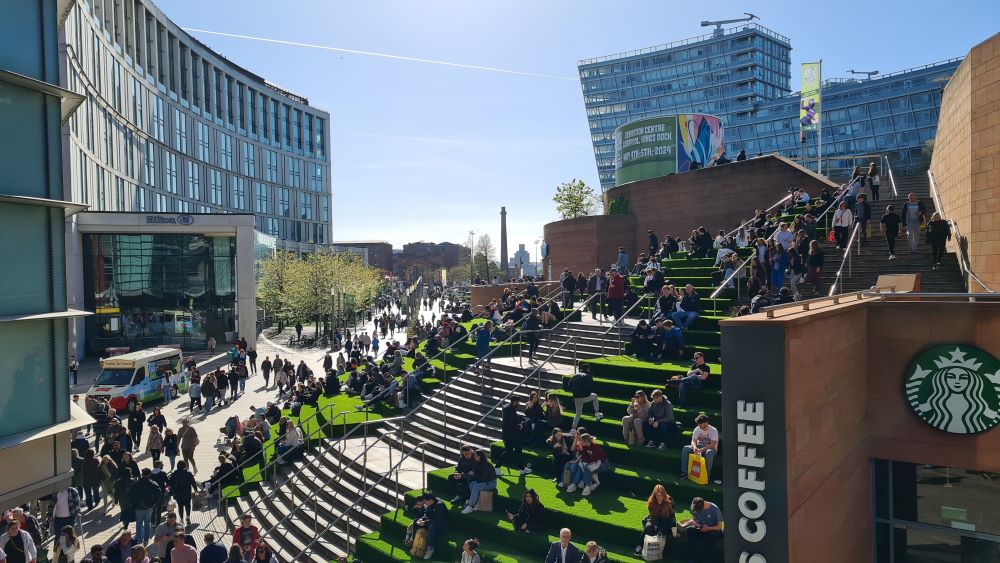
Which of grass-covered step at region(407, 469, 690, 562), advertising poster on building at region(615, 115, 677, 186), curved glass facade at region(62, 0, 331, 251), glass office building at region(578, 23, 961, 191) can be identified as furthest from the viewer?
glass office building at region(578, 23, 961, 191)

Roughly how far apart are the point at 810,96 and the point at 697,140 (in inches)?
332

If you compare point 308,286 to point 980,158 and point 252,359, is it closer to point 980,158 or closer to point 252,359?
point 252,359

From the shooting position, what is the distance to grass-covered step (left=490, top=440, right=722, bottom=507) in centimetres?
1013

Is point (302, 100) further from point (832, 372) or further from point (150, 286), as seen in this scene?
point (832, 372)

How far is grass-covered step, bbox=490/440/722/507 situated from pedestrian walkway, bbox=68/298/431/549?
21.8ft

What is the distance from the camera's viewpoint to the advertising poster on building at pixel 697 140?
2848 centimetres

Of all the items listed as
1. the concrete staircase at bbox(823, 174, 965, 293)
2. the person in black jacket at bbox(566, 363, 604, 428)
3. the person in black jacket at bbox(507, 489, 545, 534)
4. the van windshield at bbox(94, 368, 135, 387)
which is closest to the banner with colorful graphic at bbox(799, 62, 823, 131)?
the concrete staircase at bbox(823, 174, 965, 293)

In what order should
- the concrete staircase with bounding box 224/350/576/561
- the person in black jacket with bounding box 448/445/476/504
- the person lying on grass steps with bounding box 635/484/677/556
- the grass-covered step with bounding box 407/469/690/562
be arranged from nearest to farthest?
the person lying on grass steps with bounding box 635/484/677/556 → the grass-covered step with bounding box 407/469/690/562 → the person in black jacket with bounding box 448/445/476/504 → the concrete staircase with bounding box 224/350/576/561

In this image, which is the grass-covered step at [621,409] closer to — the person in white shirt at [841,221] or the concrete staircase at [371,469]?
the concrete staircase at [371,469]

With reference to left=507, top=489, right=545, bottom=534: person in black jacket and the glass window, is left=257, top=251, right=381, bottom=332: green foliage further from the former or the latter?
left=507, top=489, right=545, bottom=534: person in black jacket

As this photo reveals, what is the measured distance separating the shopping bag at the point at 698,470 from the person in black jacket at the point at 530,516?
2.46m

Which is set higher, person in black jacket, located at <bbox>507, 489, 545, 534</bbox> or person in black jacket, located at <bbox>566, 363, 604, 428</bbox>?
person in black jacket, located at <bbox>566, 363, 604, 428</bbox>

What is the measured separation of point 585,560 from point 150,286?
124 feet

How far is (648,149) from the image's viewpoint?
1144 inches
